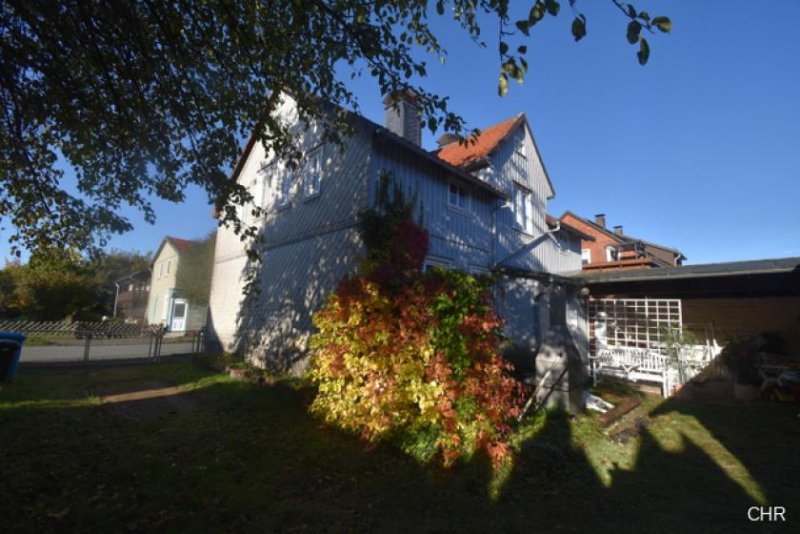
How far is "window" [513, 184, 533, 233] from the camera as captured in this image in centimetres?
1485

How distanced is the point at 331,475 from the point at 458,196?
926 cm

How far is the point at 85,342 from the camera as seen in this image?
1521 centimetres

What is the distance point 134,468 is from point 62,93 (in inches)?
200

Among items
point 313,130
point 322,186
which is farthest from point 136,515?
point 313,130

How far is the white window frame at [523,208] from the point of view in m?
14.8

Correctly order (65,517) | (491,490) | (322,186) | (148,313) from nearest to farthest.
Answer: (65,517) → (491,490) → (322,186) → (148,313)

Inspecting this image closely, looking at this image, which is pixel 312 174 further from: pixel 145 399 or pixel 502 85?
pixel 502 85

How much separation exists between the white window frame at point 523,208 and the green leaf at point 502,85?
11.8 metres

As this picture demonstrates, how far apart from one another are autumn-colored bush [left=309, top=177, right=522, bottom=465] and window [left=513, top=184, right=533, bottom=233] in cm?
1004

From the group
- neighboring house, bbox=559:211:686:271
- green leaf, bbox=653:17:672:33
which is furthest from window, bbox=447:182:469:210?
neighboring house, bbox=559:211:686:271

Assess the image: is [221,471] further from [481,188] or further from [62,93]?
[481,188]

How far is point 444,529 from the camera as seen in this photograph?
11.4 feet

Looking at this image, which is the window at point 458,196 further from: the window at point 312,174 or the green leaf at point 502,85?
the green leaf at point 502,85

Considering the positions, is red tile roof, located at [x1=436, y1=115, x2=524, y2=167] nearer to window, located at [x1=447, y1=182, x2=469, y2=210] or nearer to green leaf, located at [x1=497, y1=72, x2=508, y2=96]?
window, located at [x1=447, y1=182, x2=469, y2=210]
